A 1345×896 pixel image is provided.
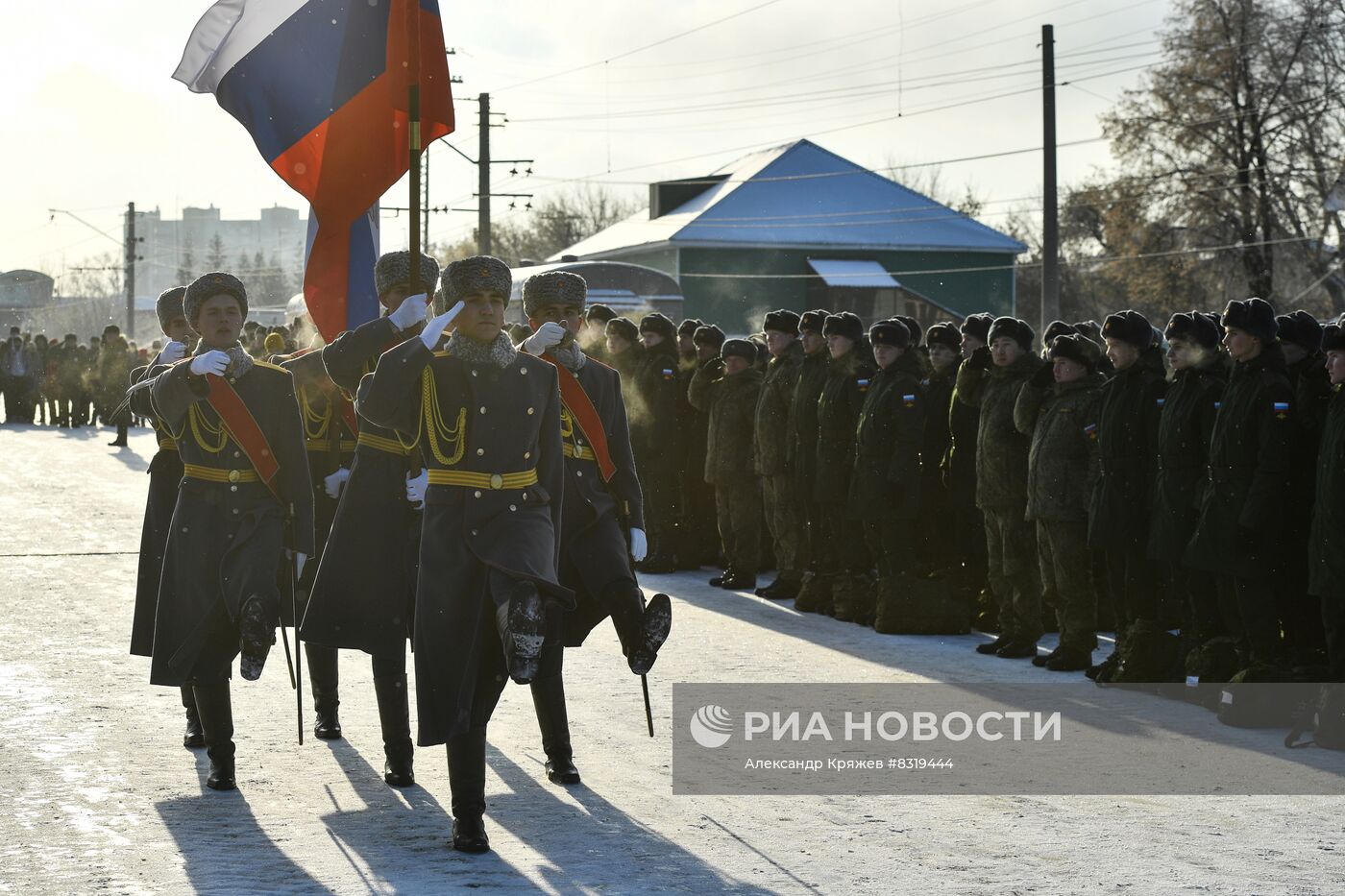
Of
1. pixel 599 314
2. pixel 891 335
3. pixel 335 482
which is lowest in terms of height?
pixel 335 482

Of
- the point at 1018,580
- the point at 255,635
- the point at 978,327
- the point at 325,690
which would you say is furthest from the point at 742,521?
the point at 255,635

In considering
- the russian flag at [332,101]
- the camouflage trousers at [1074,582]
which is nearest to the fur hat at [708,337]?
the camouflage trousers at [1074,582]

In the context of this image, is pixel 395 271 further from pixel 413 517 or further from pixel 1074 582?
pixel 1074 582

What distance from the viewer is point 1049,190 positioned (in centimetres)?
2869

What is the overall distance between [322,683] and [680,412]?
760 cm

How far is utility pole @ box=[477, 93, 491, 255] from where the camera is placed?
41094mm

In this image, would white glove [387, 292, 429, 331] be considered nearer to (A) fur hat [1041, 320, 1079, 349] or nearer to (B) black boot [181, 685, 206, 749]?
(B) black boot [181, 685, 206, 749]

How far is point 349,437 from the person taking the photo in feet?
27.9

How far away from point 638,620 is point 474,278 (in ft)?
4.92

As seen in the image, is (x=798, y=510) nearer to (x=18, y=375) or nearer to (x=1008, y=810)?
(x=1008, y=810)

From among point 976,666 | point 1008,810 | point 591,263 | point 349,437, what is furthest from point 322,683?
point 591,263

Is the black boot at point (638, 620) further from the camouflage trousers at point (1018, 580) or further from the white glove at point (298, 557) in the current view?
the camouflage trousers at point (1018, 580)

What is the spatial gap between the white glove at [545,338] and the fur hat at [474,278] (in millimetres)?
680

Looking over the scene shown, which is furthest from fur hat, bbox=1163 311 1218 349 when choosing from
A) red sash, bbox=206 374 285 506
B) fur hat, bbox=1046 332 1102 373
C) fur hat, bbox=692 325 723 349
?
fur hat, bbox=692 325 723 349
